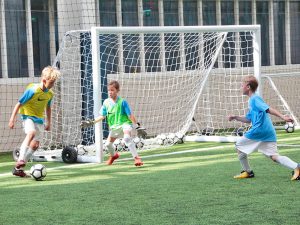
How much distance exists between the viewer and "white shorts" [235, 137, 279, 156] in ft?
29.4

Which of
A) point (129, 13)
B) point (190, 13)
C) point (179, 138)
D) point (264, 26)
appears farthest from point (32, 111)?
point (264, 26)

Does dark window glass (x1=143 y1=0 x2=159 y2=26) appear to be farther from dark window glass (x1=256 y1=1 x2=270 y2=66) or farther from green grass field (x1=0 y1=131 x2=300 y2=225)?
green grass field (x1=0 y1=131 x2=300 y2=225)

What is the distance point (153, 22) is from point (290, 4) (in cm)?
488

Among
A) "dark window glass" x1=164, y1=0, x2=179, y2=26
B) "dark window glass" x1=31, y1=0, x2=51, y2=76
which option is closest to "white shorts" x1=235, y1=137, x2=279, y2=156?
"dark window glass" x1=31, y1=0, x2=51, y2=76

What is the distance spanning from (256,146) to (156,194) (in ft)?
5.17

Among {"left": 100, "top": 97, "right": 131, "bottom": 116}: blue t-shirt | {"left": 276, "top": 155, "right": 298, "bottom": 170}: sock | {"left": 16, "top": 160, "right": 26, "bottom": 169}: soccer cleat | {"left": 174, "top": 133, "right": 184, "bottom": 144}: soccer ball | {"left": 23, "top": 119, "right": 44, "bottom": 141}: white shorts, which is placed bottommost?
{"left": 174, "top": 133, "right": 184, "bottom": 144}: soccer ball

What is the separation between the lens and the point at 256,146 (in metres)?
8.98

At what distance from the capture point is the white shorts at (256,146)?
8.96 m

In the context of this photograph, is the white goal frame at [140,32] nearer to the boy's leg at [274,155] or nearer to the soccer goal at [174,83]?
the soccer goal at [174,83]

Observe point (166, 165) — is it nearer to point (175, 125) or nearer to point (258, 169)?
point (258, 169)

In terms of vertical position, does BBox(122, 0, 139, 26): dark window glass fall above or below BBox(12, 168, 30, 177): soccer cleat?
above

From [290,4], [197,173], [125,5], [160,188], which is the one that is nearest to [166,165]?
[197,173]

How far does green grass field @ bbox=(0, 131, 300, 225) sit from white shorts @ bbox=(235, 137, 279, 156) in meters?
0.31

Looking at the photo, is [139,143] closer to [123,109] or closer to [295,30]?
[123,109]
